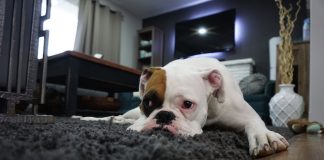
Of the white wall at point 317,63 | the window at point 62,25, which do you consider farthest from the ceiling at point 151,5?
the white wall at point 317,63

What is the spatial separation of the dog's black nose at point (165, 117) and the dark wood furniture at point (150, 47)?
445 cm

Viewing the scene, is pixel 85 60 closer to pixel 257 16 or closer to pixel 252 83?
pixel 252 83

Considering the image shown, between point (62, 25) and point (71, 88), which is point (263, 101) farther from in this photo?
point (62, 25)

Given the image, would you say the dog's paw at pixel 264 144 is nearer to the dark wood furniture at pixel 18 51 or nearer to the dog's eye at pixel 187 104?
the dog's eye at pixel 187 104

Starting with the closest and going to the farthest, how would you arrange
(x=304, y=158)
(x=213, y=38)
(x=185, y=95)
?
1. (x=304, y=158)
2. (x=185, y=95)
3. (x=213, y=38)

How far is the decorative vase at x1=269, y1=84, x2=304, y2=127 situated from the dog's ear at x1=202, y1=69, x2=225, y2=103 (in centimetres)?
201

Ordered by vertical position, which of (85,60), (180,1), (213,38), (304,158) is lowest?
(304,158)

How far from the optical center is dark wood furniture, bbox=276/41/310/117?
318 centimetres

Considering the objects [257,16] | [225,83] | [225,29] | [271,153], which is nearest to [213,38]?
[225,29]

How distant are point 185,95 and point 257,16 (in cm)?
400

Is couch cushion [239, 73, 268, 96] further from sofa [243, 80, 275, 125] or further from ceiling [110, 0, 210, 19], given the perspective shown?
ceiling [110, 0, 210, 19]

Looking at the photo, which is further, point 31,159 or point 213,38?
point 213,38

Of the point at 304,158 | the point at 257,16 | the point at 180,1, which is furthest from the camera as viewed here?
the point at 180,1

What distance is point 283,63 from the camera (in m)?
2.89
